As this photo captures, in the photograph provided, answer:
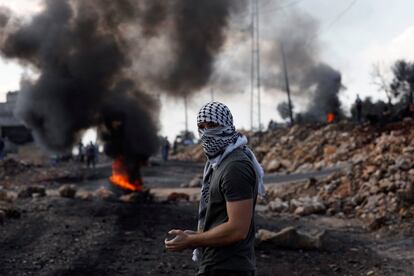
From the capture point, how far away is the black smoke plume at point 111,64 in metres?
18.3

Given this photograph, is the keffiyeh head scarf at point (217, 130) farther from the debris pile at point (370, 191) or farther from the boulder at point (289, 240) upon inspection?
the debris pile at point (370, 191)

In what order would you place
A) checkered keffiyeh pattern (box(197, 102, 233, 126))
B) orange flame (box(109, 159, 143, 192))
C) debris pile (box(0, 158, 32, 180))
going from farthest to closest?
debris pile (box(0, 158, 32, 180)) → orange flame (box(109, 159, 143, 192)) → checkered keffiyeh pattern (box(197, 102, 233, 126))

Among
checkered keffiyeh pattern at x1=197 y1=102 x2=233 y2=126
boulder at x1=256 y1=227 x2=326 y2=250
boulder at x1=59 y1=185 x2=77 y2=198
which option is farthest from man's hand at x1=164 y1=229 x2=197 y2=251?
boulder at x1=59 y1=185 x2=77 y2=198

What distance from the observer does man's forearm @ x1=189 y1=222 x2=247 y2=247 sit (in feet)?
9.75

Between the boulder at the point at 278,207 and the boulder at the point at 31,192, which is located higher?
the boulder at the point at 31,192

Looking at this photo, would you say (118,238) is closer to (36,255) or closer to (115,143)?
(36,255)

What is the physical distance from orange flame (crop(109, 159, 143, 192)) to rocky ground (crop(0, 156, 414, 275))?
2585 mm

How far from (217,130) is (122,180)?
15.4 meters

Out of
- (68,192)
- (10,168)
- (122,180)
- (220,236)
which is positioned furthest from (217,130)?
(10,168)

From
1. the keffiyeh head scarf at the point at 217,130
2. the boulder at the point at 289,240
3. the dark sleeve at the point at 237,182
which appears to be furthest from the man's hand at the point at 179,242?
the boulder at the point at 289,240

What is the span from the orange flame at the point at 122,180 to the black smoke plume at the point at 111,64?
343 millimetres

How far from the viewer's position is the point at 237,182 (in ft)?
9.82

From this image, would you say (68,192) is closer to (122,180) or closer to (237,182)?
(122,180)

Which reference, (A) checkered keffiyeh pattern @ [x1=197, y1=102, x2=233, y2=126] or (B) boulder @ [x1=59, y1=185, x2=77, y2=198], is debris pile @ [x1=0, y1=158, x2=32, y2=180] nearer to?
(B) boulder @ [x1=59, y1=185, x2=77, y2=198]
